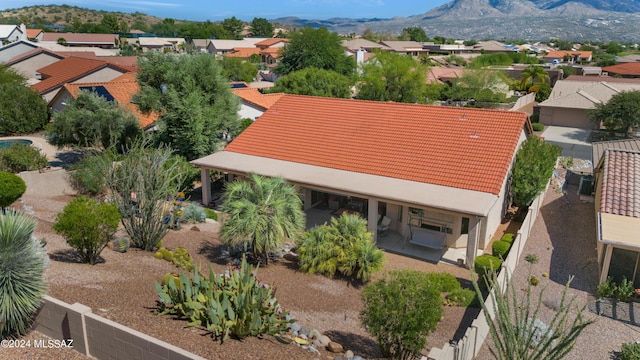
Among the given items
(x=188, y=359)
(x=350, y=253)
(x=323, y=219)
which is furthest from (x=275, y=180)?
(x=188, y=359)

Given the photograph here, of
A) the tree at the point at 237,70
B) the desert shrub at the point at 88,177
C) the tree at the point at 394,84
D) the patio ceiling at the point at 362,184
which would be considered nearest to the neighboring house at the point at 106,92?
the desert shrub at the point at 88,177

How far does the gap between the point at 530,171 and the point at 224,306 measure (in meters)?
15.8

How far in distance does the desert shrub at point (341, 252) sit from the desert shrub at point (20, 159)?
16.4 m

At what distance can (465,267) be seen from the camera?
18516mm

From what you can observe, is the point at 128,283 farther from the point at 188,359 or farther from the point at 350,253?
the point at 350,253

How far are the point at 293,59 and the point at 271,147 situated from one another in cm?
4046

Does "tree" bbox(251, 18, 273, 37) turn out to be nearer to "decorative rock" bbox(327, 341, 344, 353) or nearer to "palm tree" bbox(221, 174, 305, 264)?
"palm tree" bbox(221, 174, 305, 264)

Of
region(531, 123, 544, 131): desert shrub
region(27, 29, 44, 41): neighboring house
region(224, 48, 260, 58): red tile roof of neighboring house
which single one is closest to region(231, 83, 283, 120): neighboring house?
region(531, 123, 544, 131): desert shrub

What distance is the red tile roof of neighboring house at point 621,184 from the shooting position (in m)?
18.8

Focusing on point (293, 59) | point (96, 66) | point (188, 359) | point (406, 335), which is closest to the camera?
point (188, 359)

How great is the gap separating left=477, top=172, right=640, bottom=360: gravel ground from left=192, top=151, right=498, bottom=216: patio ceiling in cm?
290

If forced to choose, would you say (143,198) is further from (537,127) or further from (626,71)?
(626,71)

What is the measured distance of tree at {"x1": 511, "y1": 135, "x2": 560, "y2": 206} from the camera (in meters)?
21.4

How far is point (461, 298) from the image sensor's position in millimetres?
15289
